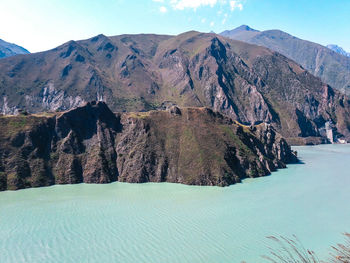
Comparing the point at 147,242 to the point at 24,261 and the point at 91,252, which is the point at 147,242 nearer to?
the point at 91,252

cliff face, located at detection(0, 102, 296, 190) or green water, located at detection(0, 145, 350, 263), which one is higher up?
cliff face, located at detection(0, 102, 296, 190)

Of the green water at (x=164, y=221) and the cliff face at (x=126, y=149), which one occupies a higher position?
the cliff face at (x=126, y=149)

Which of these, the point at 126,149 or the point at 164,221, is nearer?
the point at 164,221

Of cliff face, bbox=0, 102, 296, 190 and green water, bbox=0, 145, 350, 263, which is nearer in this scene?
green water, bbox=0, 145, 350, 263

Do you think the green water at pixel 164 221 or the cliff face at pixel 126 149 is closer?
the green water at pixel 164 221

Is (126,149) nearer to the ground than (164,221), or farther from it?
farther from it
